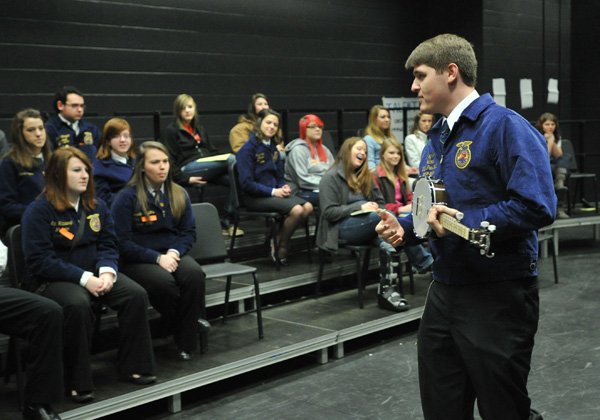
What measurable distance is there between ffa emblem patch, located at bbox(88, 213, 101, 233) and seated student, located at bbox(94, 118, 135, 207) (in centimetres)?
A: 92

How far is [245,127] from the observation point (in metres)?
6.97

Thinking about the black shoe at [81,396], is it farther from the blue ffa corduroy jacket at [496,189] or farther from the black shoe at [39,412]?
the blue ffa corduroy jacket at [496,189]

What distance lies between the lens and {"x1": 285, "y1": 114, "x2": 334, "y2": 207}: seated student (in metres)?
6.49

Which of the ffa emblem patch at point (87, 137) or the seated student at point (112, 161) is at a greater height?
the ffa emblem patch at point (87, 137)

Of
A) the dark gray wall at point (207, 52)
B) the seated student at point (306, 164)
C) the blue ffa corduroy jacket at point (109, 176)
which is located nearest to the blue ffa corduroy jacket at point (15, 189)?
the blue ffa corduroy jacket at point (109, 176)

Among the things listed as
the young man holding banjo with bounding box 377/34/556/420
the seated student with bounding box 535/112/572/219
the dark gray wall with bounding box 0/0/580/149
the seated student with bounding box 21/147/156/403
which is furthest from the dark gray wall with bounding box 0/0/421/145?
the young man holding banjo with bounding box 377/34/556/420

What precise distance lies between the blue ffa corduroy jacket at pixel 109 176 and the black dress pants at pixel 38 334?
5.12ft

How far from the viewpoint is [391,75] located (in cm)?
995

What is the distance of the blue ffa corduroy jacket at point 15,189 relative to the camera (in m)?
4.77

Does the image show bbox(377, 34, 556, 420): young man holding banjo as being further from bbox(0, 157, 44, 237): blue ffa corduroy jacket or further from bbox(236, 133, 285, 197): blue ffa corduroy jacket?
bbox(236, 133, 285, 197): blue ffa corduroy jacket

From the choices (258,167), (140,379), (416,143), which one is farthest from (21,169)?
(416,143)

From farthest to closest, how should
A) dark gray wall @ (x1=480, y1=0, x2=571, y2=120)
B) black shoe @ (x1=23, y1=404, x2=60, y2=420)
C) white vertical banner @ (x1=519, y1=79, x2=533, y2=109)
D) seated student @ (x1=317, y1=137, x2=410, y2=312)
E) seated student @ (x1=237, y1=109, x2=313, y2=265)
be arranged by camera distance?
white vertical banner @ (x1=519, y1=79, x2=533, y2=109)
dark gray wall @ (x1=480, y1=0, x2=571, y2=120)
seated student @ (x1=237, y1=109, x2=313, y2=265)
seated student @ (x1=317, y1=137, x2=410, y2=312)
black shoe @ (x1=23, y1=404, x2=60, y2=420)

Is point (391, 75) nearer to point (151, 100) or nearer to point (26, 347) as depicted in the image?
point (151, 100)

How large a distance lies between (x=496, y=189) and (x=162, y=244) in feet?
8.89
